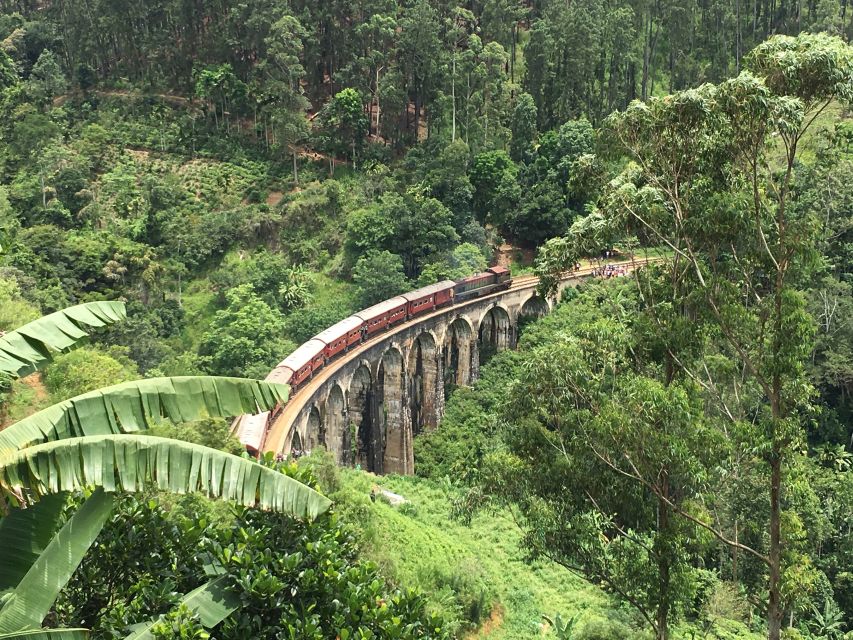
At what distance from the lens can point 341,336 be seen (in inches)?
1217

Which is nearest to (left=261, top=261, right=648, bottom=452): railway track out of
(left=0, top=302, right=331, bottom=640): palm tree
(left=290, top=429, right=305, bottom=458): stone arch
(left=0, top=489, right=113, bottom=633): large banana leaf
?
(left=290, top=429, right=305, bottom=458): stone arch

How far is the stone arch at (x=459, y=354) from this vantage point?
129 ft

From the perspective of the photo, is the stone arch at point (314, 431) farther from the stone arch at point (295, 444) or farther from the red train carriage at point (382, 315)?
the red train carriage at point (382, 315)

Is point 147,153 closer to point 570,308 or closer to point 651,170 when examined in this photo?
point 570,308

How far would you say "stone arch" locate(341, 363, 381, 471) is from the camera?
31672 millimetres

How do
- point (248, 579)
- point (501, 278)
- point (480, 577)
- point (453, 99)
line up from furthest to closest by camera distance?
point (453, 99)
point (501, 278)
point (480, 577)
point (248, 579)

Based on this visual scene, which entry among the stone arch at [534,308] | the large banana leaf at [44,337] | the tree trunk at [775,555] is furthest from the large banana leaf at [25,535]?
the stone arch at [534,308]

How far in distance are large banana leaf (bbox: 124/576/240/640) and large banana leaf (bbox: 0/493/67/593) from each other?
3.82 feet

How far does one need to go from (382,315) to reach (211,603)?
1034 inches

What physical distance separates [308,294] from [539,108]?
22.2 metres

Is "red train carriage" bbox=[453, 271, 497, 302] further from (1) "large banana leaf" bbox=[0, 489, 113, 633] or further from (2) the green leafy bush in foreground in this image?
(1) "large banana leaf" bbox=[0, 489, 113, 633]

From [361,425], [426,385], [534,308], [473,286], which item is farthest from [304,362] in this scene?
[534,308]

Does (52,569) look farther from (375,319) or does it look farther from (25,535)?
(375,319)

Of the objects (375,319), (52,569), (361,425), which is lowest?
(361,425)
